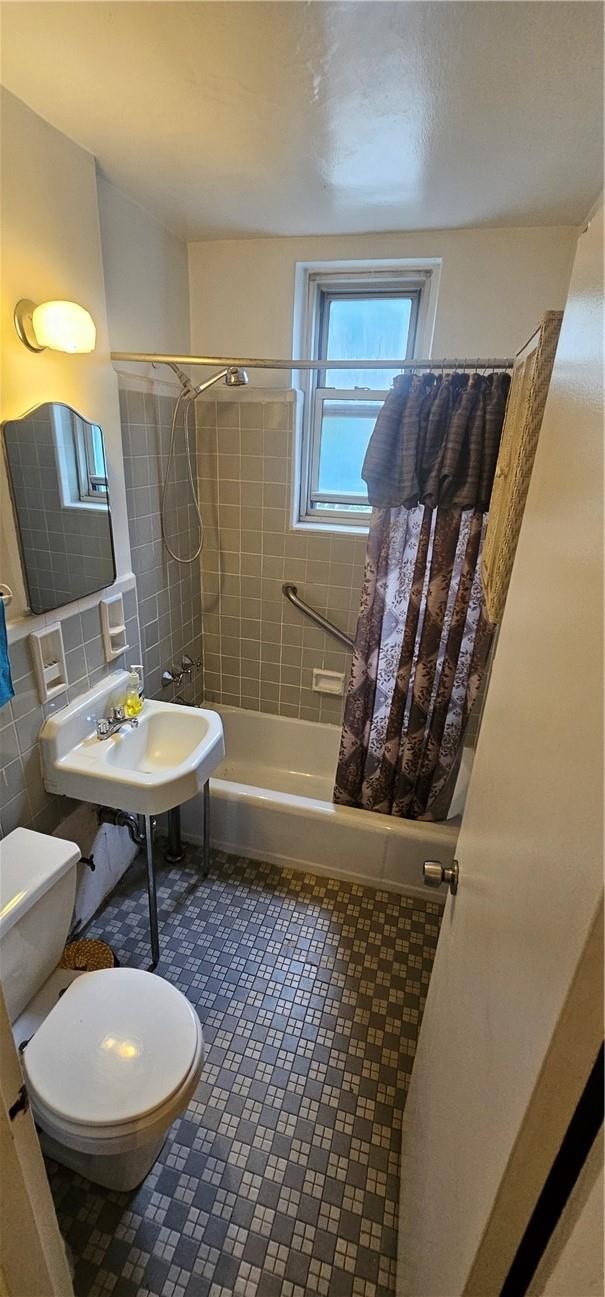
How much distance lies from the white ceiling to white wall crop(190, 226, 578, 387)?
15 cm

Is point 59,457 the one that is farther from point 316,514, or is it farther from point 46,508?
point 316,514

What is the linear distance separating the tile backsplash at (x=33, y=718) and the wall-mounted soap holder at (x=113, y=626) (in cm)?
2

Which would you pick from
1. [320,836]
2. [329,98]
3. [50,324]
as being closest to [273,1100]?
[320,836]

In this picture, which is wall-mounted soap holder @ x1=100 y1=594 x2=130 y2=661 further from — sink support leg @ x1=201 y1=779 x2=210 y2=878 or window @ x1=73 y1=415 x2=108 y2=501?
sink support leg @ x1=201 y1=779 x2=210 y2=878

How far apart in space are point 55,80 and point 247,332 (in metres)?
1.10

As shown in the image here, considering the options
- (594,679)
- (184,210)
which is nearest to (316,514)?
(184,210)

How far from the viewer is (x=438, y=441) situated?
176cm

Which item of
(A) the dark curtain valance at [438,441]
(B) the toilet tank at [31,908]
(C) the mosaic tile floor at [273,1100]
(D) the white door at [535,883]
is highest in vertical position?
(A) the dark curtain valance at [438,441]

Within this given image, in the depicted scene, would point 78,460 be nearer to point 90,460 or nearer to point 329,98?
point 90,460

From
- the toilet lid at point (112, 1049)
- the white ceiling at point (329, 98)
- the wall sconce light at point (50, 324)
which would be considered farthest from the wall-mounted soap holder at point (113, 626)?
the white ceiling at point (329, 98)

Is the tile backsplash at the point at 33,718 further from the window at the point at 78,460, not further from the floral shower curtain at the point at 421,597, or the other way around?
the floral shower curtain at the point at 421,597

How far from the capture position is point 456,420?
169cm

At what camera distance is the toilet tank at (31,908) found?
122 cm

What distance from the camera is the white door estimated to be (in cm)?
42
